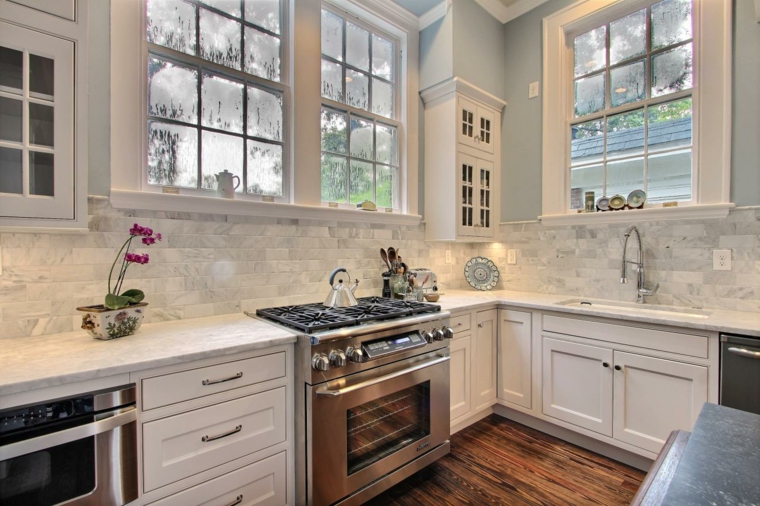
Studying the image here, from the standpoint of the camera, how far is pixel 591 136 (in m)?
2.92

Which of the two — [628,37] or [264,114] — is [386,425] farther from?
[628,37]

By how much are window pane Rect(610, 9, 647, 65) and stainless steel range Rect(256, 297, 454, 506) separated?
2544 millimetres

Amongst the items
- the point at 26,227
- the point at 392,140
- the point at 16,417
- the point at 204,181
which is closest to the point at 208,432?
the point at 16,417

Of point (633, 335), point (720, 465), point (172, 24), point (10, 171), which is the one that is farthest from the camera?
point (633, 335)

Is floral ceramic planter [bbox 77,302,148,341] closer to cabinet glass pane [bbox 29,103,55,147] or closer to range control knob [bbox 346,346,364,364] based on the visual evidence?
cabinet glass pane [bbox 29,103,55,147]

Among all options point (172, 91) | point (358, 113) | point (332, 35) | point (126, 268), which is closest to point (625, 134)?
point (358, 113)

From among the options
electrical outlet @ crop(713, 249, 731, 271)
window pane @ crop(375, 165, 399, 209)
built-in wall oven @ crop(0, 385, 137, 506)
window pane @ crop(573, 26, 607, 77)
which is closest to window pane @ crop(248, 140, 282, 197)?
window pane @ crop(375, 165, 399, 209)

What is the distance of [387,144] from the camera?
117 inches

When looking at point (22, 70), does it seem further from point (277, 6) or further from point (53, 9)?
point (277, 6)

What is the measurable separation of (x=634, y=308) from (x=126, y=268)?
321 centimetres

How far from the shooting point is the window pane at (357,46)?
274cm

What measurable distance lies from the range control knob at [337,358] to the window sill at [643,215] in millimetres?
2281

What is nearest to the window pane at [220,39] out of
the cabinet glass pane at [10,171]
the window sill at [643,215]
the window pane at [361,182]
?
the window pane at [361,182]

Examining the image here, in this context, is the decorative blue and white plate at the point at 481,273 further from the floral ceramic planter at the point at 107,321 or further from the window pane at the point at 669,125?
the floral ceramic planter at the point at 107,321
